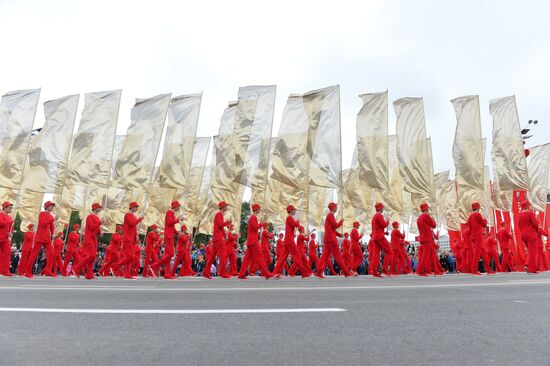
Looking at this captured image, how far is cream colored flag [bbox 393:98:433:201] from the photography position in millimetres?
18906

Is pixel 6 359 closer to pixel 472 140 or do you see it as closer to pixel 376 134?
pixel 376 134

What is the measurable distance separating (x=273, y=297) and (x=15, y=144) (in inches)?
628

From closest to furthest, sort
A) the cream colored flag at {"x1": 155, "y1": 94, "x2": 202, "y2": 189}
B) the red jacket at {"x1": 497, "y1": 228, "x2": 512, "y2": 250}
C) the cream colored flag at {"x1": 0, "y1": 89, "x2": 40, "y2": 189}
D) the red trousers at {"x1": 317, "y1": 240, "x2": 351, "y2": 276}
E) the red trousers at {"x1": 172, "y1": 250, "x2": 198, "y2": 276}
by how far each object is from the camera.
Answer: the red trousers at {"x1": 317, "y1": 240, "x2": 351, "y2": 276}, the red trousers at {"x1": 172, "y1": 250, "x2": 198, "y2": 276}, the cream colored flag at {"x1": 0, "y1": 89, "x2": 40, "y2": 189}, the red jacket at {"x1": 497, "y1": 228, "x2": 512, "y2": 250}, the cream colored flag at {"x1": 155, "y1": 94, "x2": 202, "y2": 189}

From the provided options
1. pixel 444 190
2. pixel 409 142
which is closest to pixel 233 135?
pixel 409 142

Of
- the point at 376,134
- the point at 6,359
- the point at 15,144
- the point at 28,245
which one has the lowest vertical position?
the point at 6,359

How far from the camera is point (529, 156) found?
25.2 m

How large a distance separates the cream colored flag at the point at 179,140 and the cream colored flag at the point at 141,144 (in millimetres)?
525

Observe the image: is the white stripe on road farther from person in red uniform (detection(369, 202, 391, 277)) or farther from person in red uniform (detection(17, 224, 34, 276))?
person in red uniform (detection(17, 224, 34, 276))

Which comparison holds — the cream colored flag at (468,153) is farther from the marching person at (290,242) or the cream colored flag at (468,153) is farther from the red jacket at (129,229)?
the red jacket at (129,229)

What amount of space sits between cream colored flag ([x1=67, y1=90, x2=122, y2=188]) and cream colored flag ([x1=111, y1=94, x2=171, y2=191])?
0.68 meters

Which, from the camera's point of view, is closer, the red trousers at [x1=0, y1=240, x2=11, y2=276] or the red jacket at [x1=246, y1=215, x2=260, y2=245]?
the red jacket at [x1=246, y1=215, x2=260, y2=245]

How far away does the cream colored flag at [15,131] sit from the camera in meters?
18.6

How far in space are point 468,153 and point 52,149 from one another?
1624cm

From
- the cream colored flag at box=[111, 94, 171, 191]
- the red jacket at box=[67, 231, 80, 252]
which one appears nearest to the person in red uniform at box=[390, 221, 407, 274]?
the cream colored flag at box=[111, 94, 171, 191]
